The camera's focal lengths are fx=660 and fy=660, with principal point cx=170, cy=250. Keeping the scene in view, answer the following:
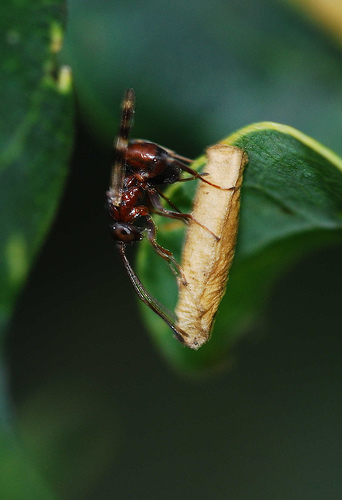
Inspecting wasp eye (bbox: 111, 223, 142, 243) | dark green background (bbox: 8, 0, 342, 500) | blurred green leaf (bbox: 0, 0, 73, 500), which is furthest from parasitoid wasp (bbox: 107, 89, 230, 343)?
dark green background (bbox: 8, 0, 342, 500)

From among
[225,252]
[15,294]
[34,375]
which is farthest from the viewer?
[34,375]

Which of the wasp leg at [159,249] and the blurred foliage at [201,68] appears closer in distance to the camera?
the wasp leg at [159,249]

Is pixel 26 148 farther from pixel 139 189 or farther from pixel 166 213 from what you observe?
pixel 166 213

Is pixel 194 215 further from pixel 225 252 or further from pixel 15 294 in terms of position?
pixel 15 294

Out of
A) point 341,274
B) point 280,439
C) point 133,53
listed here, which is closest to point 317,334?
point 341,274

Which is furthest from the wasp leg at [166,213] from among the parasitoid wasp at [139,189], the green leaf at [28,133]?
the green leaf at [28,133]

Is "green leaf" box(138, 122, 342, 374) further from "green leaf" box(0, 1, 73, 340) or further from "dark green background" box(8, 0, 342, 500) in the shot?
"dark green background" box(8, 0, 342, 500)

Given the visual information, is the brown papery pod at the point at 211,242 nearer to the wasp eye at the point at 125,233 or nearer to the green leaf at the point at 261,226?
the green leaf at the point at 261,226
